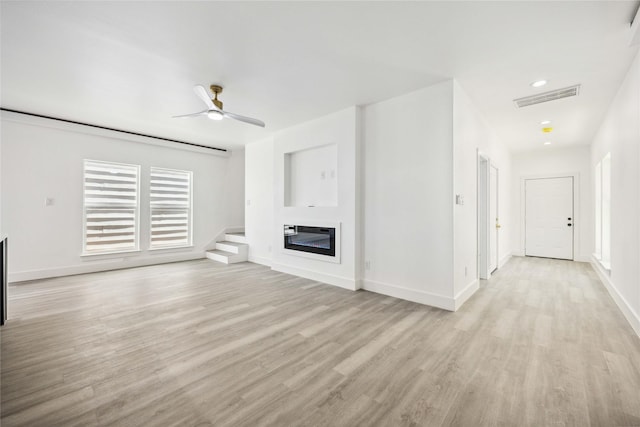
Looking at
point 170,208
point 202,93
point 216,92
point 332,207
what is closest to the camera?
point 202,93

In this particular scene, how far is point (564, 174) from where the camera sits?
6.46 meters

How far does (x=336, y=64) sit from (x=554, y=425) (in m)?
3.33

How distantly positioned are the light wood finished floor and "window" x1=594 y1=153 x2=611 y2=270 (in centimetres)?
150

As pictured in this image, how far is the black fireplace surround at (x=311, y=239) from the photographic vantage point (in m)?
4.37

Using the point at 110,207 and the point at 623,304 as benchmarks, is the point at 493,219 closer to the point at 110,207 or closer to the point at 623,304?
the point at 623,304

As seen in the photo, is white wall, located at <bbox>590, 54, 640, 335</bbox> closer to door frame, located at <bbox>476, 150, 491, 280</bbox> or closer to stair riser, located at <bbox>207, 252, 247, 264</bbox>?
door frame, located at <bbox>476, 150, 491, 280</bbox>

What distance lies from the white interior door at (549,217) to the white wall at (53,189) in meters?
9.01

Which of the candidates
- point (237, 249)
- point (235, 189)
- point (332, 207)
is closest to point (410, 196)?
point (332, 207)

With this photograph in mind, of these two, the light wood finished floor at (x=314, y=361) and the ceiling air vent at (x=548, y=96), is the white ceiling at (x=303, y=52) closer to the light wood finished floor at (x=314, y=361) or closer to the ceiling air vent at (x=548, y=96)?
the ceiling air vent at (x=548, y=96)

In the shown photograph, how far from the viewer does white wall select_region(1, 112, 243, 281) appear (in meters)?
4.43

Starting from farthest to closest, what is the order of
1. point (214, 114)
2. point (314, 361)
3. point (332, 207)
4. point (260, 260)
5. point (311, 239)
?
point (260, 260), point (311, 239), point (332, 207), point (214, 114), point (314, 361)

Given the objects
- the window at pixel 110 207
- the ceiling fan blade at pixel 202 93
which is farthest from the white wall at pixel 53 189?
the ceiling fan blade at pixel 202 93

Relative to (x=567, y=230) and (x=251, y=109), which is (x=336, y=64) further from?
(x=567, y=230)

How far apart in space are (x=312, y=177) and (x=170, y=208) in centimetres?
363
